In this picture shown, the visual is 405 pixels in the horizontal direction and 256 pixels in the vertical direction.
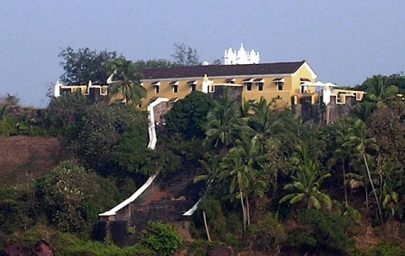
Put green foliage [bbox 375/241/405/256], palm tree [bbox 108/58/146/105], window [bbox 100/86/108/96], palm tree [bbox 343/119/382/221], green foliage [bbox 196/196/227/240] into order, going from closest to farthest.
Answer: green foliage [bbox 375/241/405/256] < palm tree [bbox 343/119/382/221] < green foliage [bbox 196/196/227/240] < palm tree [bbox 108/58/146/105] < window [bbox 100/86/108/96]

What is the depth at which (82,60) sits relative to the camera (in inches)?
2047

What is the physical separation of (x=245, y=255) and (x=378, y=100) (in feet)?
24.2

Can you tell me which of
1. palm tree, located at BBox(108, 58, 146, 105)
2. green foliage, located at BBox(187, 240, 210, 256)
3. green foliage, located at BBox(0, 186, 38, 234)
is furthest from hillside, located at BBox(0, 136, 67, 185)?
green foliage, located at BBox(187, 240, 210, 256)

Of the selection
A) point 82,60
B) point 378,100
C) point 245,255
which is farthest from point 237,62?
point 245,255

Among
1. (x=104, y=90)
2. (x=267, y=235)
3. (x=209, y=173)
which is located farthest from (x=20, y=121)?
(x=267, y=235)

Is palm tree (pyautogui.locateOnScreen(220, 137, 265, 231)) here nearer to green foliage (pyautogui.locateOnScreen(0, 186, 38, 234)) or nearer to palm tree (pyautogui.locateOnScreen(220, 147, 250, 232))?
palm tree (pyautogui.locateOnScreen(220, 147, 250, 232))

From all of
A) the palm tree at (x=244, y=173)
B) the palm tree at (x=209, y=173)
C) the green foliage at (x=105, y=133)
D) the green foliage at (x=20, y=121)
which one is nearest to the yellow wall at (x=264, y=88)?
the green foliage at (x=105, y=133)

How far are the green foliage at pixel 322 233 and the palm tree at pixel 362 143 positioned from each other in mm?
1714

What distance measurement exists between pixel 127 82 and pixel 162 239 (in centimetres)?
975

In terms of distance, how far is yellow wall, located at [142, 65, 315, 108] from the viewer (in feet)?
149

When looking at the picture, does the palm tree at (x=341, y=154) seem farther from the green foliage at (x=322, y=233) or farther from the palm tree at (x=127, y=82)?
the palm tree at (x=127, y=82)

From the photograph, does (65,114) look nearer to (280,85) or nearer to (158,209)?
(158,209)

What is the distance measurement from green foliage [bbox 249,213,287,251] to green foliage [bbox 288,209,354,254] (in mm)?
349

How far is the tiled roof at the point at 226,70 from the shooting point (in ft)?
151
